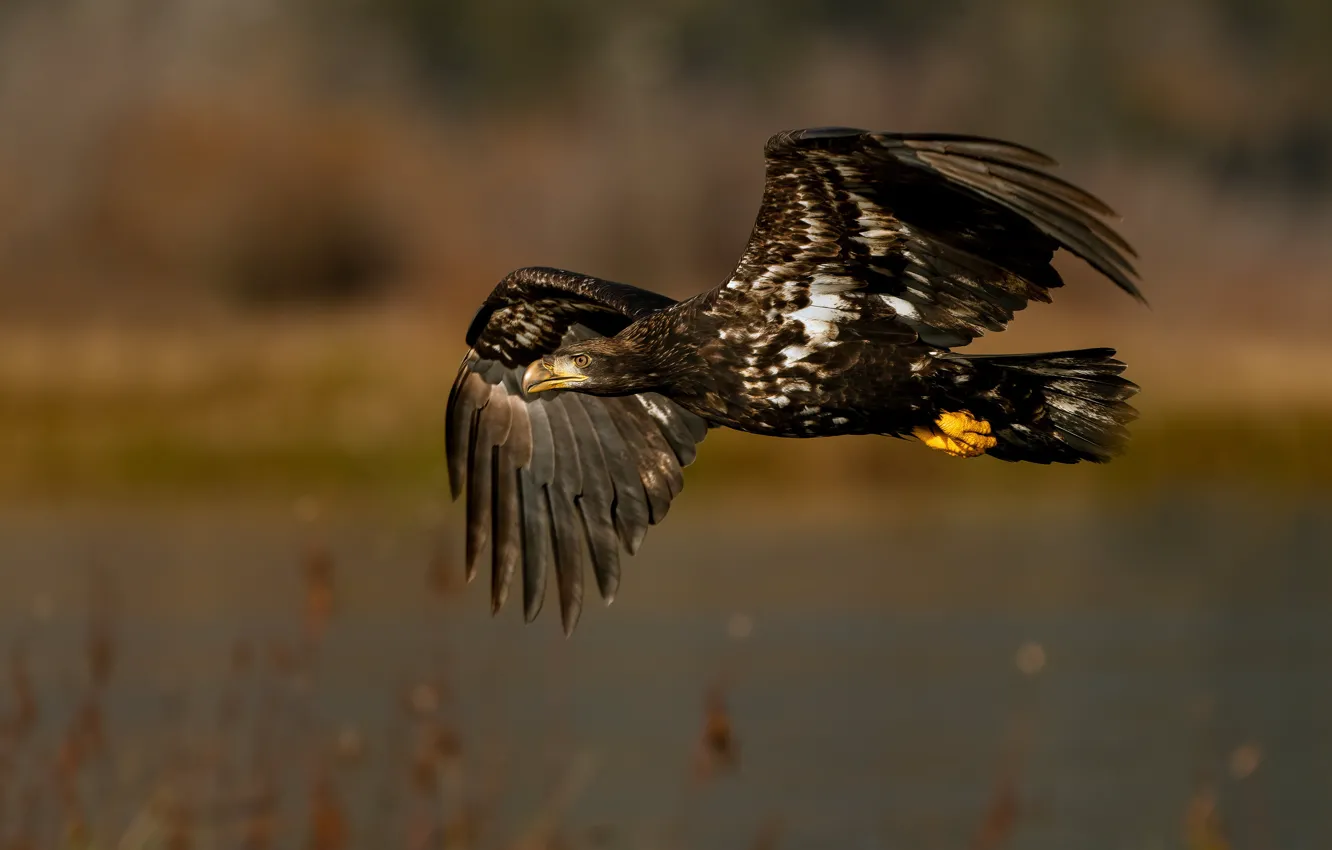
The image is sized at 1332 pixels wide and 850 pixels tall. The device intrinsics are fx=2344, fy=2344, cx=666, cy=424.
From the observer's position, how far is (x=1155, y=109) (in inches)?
1667

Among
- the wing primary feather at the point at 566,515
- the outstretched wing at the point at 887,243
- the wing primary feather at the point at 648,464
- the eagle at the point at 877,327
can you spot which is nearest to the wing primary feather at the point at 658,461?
the wing primary feather at the point at 648,464

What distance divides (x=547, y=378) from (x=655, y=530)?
1593cm

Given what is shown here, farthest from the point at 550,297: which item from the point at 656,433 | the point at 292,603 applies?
the point at 292,603

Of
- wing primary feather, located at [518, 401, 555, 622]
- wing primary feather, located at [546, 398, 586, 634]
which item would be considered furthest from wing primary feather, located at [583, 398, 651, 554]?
wing primary feather, located at [518, 401, 555, 622]

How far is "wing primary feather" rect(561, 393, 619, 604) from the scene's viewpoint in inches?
327

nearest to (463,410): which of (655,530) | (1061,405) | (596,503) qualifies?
(596,503)

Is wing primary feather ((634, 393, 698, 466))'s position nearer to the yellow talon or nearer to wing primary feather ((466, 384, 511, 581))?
wing primary feather ((466, 384, 511, 581))

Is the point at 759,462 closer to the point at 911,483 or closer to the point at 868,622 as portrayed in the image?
the point at 911,483

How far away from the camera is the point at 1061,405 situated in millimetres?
6891

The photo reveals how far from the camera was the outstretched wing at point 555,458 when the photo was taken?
27.3 feet

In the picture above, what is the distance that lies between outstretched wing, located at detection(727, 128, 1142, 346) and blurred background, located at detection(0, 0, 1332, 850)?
3.47ft

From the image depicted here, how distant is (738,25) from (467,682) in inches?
1149

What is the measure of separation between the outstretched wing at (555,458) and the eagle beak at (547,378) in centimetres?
91

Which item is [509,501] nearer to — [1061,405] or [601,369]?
[601,369]
